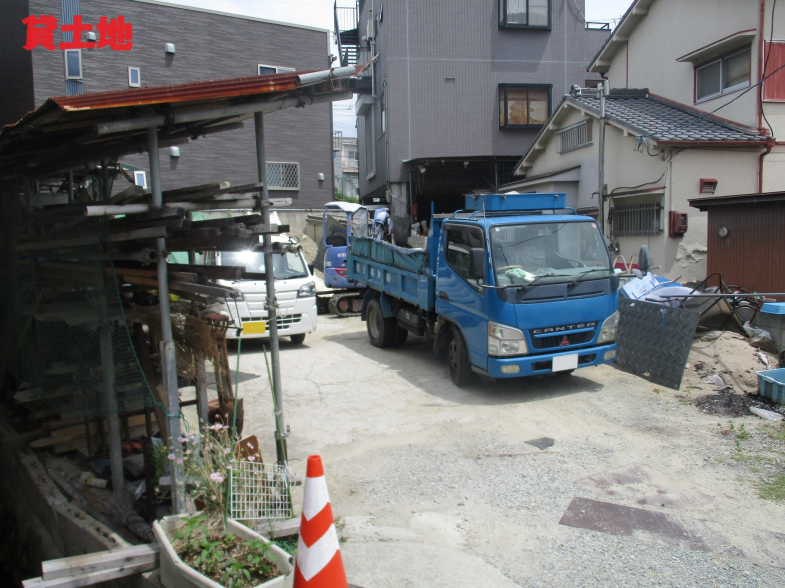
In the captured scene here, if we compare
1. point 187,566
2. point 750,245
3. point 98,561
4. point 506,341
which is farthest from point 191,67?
point 187,566

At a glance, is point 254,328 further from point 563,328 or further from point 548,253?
point 563,328

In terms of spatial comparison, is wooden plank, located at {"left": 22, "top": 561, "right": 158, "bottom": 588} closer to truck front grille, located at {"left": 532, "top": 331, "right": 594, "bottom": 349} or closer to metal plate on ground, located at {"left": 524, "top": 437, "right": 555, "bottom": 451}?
metal plate on ground, located at {"left": 524, "top": 437, "right": 555, "bottom": 451}

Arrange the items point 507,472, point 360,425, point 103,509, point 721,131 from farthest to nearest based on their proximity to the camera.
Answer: point 721,131
point 360,425
point 507,472
point 103,509

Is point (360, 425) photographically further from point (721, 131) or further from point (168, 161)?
point (168, 161)

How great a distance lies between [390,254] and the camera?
9398mm

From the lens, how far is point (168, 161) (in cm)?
1938

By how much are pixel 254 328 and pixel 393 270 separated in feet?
7.89

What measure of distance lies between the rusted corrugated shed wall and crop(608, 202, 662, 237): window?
157cm

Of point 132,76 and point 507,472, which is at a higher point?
point 132,76

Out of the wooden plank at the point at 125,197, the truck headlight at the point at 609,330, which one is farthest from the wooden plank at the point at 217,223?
the truck headlight at the point at 609,330

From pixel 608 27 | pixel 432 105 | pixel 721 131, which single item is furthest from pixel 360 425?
pixel 608 27

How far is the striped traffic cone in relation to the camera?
9.78ft

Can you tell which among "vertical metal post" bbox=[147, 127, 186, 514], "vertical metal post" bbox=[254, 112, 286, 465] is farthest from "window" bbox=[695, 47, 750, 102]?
"vertical metal post" bbox=[147, 127, 186, 514]

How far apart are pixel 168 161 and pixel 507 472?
57.8 feet
